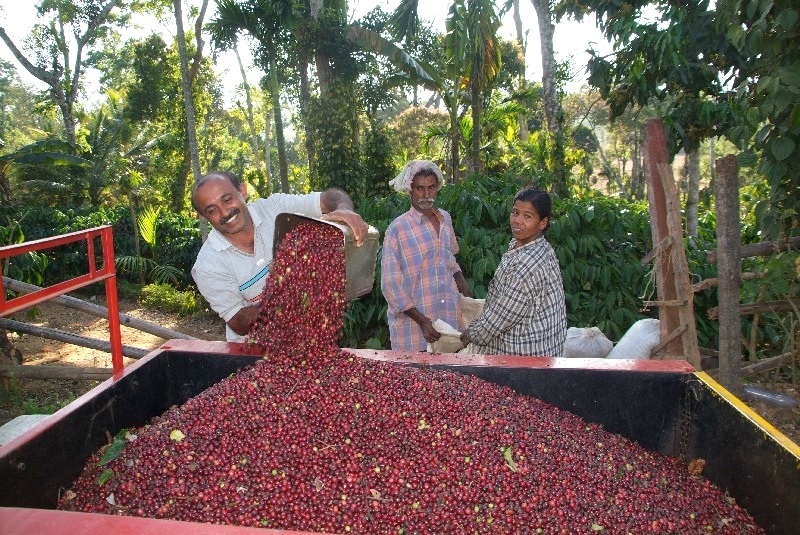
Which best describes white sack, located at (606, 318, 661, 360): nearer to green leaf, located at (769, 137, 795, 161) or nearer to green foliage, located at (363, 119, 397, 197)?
green leaf, located at (769, 137, 795, 161)

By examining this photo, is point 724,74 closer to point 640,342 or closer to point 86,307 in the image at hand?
point 640,342

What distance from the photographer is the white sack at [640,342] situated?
3293mm

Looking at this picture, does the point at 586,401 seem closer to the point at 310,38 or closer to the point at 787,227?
the point at 787,227

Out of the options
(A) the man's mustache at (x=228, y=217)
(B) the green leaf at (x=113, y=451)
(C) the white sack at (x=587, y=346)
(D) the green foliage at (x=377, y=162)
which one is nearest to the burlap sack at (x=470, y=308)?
(C) the white sack at (x=587, y=346)

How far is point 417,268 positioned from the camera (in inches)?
132

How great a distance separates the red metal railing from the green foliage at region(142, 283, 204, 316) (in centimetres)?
726

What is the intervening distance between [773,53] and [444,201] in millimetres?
2883

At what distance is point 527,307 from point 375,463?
1164 mm

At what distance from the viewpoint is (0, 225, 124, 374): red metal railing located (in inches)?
63.6

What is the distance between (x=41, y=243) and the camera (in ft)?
5.72

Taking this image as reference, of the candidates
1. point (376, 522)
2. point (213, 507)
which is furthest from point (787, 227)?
point (213, 507)

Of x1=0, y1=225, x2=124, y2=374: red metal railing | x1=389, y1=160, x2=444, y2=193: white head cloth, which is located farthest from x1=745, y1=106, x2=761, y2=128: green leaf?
x1=0, y1=225, x2=124, y2=374: red metal railing

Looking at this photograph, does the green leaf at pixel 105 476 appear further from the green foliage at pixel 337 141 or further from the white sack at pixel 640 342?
the green foliage at pixel 337 141

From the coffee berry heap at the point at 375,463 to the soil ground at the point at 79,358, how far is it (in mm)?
2542
